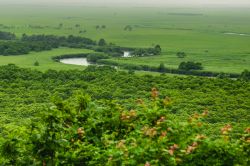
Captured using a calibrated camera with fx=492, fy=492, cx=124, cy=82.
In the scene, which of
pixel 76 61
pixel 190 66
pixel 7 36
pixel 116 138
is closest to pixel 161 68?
pixel 190 66

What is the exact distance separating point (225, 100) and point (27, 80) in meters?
20.2

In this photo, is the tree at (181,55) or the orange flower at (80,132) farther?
the tree at (181,55)

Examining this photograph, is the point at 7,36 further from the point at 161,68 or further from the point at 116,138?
the point at 116,138

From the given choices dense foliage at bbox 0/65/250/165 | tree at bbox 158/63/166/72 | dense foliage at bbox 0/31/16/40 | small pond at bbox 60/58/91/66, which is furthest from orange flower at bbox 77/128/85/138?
dense foliage at bbox 0/31/16/40

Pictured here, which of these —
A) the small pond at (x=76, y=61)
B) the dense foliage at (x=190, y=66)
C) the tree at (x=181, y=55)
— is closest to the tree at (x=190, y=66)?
the dense foliage at (x=190, y=66)

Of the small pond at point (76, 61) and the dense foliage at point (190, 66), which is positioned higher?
the dense foliage at point (190, 66)

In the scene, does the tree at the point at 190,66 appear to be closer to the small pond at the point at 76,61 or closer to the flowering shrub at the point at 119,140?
the small pond at the point at 76,61

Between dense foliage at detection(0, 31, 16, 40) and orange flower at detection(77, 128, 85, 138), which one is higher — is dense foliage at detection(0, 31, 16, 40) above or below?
below

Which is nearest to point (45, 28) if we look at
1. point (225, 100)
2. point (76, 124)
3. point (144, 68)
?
point (144, 68)

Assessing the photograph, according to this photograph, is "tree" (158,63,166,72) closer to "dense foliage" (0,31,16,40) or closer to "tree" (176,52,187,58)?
"tree" (176,52,187,58)

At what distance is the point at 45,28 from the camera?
5128 inches

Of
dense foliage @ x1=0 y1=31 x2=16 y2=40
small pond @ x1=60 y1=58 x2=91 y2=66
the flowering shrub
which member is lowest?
small pond @ x1=60 y1=58 x2=91 y2=66

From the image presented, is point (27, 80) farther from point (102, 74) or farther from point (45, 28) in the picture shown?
point (45, 28)

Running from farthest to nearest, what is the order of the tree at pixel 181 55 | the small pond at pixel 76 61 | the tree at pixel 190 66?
1. the tree at pixel 181 55
2. the small pond at pixel 76 61
3. the tree at pixel 190 66
